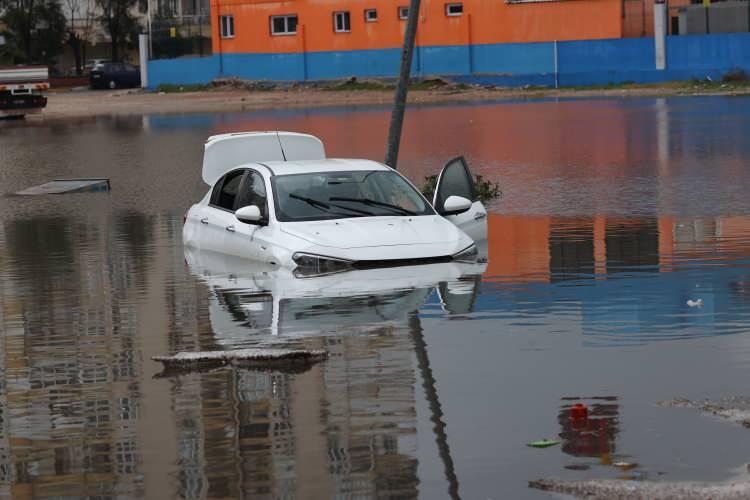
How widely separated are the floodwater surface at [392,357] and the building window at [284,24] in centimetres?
5187

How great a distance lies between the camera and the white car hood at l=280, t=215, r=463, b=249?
46.4ft

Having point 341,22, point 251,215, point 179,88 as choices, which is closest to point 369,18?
point 341,22

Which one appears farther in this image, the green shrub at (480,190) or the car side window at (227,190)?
the green shrub at (480,190)

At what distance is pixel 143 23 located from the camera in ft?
314

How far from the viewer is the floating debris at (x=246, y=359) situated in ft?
34.0

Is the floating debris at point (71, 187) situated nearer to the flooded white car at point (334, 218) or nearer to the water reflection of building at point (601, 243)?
the water reflection of building at point (601, 243)

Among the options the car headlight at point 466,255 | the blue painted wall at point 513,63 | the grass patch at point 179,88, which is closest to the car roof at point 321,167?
the car headlight at point 466,255

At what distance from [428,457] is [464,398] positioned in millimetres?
1356

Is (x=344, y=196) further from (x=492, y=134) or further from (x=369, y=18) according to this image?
(x=369, y=18)

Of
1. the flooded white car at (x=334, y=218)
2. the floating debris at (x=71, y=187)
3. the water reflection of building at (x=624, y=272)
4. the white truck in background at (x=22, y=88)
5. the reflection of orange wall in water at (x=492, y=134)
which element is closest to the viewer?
the water reflection of building at (x=624, y=272)

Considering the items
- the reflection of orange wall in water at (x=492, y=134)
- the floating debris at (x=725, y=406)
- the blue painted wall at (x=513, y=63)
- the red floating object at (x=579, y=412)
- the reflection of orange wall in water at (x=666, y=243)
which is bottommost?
the reflection of orange wall in water at (x=666, y=243)

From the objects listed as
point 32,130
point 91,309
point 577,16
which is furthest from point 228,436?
point 577,16

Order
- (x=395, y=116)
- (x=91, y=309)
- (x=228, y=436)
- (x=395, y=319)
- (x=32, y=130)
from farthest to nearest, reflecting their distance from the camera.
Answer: (x=32, y=130)
(x=395, y=116)
(x=91, y=309)
(x=395, y=319)
(x=228, y=436)

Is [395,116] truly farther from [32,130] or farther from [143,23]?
[143,23]
